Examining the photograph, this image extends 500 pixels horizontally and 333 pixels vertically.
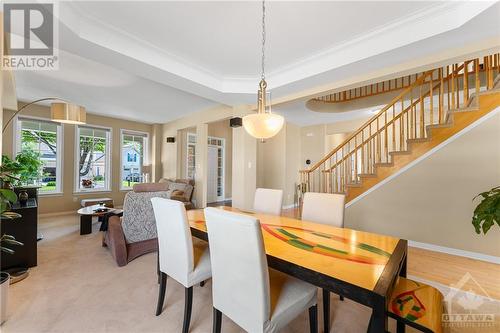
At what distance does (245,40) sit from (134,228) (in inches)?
110

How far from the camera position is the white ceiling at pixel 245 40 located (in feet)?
6.93

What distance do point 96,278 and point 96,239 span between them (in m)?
1.52

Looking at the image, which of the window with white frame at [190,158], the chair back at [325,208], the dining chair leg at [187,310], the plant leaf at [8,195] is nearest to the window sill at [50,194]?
the window with white frame at [190,158]

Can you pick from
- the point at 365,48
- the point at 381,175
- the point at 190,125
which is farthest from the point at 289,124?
the point at 365,48

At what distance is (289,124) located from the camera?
21.5ft

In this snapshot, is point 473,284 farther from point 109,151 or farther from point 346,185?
point 109,151

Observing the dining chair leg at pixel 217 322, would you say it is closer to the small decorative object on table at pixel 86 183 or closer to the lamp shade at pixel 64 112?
the lamp shade at pixel 64 112

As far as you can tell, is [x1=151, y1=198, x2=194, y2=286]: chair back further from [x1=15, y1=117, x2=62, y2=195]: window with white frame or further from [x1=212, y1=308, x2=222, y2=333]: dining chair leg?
[x1=15, y1=117, x2=62, y2=195]: window with white frame

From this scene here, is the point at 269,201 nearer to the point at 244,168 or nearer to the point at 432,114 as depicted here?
the point at 244,168

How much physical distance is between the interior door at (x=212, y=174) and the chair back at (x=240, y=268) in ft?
20.0

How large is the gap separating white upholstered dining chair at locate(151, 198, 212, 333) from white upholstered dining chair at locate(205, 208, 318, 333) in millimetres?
325

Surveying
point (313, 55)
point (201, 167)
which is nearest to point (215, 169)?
Result: point (201, 167)

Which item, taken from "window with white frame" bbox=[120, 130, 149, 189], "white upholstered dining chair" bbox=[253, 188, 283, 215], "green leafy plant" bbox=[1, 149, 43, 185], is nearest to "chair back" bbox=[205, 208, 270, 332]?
"white upholstered dining chair" bbox=[253, 188, 283, 215]

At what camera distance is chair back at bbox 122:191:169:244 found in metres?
2.79
